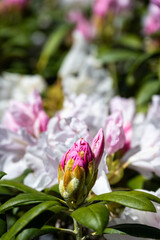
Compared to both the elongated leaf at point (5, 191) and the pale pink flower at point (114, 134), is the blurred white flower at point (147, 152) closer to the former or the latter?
the pale pink flower at point (114, 134)

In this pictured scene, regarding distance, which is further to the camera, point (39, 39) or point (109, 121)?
point (39, 39)

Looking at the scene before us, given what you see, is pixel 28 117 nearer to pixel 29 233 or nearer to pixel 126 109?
pixel 126 109

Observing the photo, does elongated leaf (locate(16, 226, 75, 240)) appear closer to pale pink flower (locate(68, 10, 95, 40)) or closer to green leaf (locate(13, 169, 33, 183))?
green leaf (locate(13, 169, 33, 183))

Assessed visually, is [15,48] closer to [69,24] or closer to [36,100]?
[69,24]

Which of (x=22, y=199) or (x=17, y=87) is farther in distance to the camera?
(x=17, y=87)

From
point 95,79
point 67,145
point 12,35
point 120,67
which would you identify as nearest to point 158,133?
point 67,145

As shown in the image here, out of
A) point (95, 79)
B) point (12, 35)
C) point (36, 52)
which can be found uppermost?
point (12, 35)

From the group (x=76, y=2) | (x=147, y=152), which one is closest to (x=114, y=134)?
(x=147, y=152)

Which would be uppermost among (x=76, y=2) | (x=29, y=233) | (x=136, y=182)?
(x=76, y=2)
